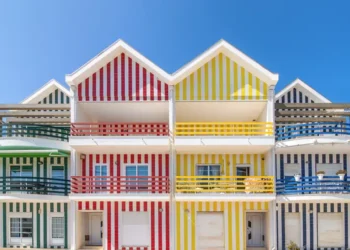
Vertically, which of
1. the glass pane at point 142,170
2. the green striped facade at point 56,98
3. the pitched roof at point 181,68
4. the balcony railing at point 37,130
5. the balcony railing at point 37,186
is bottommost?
the balcony railing at point 37,186

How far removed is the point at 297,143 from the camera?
1574 cm

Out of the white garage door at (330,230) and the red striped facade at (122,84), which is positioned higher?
the red striped facade at (122,84)

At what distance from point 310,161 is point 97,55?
594 inches

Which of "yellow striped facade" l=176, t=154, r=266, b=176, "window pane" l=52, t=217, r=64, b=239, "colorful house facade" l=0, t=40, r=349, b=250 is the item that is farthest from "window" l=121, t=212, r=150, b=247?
"window pane" l=52, t=217, r=64, b=239

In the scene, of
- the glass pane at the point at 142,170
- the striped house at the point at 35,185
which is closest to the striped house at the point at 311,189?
the glass pane at the point at 142,170

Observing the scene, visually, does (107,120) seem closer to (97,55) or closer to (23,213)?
(97,55)

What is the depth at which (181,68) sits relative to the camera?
16.3 meters

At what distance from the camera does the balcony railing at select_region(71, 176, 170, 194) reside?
1522 centimetres

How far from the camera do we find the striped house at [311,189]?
50.9ft

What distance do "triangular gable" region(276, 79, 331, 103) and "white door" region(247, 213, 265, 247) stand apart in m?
8.56

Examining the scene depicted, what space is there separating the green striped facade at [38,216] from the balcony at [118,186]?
2.15 meters

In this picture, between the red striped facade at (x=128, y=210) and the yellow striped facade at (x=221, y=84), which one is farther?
the yellow striped facade at (x=221, y=84)

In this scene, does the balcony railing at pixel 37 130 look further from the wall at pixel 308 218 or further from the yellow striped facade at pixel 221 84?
the wall at pixel 308 218

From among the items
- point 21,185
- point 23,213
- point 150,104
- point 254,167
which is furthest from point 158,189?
point 23,213
